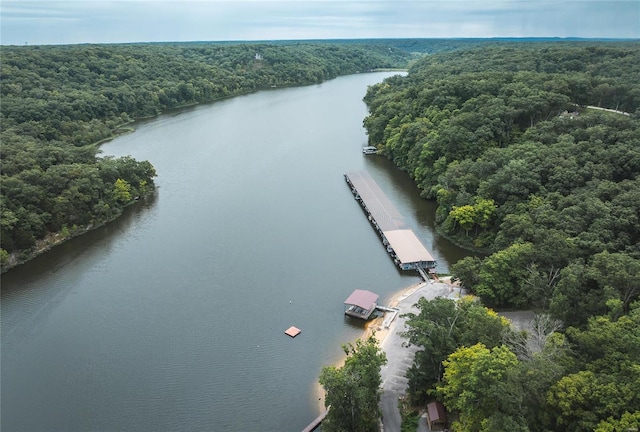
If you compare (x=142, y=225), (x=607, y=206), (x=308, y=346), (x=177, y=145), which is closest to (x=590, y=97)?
(x=607, y=206)

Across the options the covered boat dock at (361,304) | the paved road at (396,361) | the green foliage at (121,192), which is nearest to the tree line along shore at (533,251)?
the paved road at (396,361)

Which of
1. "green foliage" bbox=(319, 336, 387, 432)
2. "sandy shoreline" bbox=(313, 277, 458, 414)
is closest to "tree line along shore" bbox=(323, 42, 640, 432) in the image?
"green foliage" bbox=(319, 336, 387, 432)

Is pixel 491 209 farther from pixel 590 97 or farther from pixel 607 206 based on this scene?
pixel 590 97

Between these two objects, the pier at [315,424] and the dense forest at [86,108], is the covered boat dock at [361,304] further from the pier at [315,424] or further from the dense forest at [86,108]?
the dense forest at [86,108]

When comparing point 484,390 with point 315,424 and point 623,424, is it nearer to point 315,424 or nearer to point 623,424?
point 623,424

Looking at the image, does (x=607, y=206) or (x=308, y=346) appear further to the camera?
(x=607, y=206)

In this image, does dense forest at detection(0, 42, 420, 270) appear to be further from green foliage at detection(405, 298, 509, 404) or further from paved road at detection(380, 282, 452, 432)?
green foliage at detection(405, 298, 509, 404)
